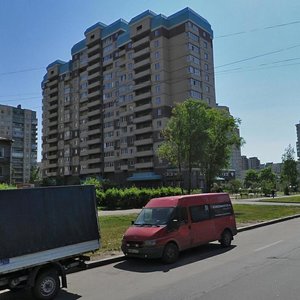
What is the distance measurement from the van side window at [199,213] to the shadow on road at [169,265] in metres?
1.06

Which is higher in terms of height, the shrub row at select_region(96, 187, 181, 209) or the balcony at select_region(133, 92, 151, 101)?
the balcony at select_region(133, 92, 151, 101)

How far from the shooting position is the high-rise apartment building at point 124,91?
83.2 meters

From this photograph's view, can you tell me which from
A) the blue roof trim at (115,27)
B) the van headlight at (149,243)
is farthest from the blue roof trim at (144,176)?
the van headlight at (149,243)

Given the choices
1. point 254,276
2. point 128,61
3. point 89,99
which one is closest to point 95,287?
point 254,276

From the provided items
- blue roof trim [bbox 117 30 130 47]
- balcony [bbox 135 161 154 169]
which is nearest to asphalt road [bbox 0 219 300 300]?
balcony [bbox 135 161 154 169]

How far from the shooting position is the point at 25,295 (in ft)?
26.0

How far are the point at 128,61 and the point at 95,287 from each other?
90.3 metres

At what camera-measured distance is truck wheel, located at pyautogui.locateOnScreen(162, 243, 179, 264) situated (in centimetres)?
1093

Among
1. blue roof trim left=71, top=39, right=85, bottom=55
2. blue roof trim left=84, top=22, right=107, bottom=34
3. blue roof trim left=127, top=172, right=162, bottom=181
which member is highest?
blue roof trim left=84, top=22, right=107, bottom=34

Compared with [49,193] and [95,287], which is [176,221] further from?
[49,193]

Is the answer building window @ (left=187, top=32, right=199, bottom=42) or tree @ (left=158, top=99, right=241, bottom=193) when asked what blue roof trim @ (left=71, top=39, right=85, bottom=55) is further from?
tree @ (left=158, top=99, right=241, bottom=193)

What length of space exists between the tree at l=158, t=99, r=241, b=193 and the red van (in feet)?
71.2

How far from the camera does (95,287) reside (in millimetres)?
8453

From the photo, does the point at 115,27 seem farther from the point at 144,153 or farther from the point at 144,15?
the point at 144,153
